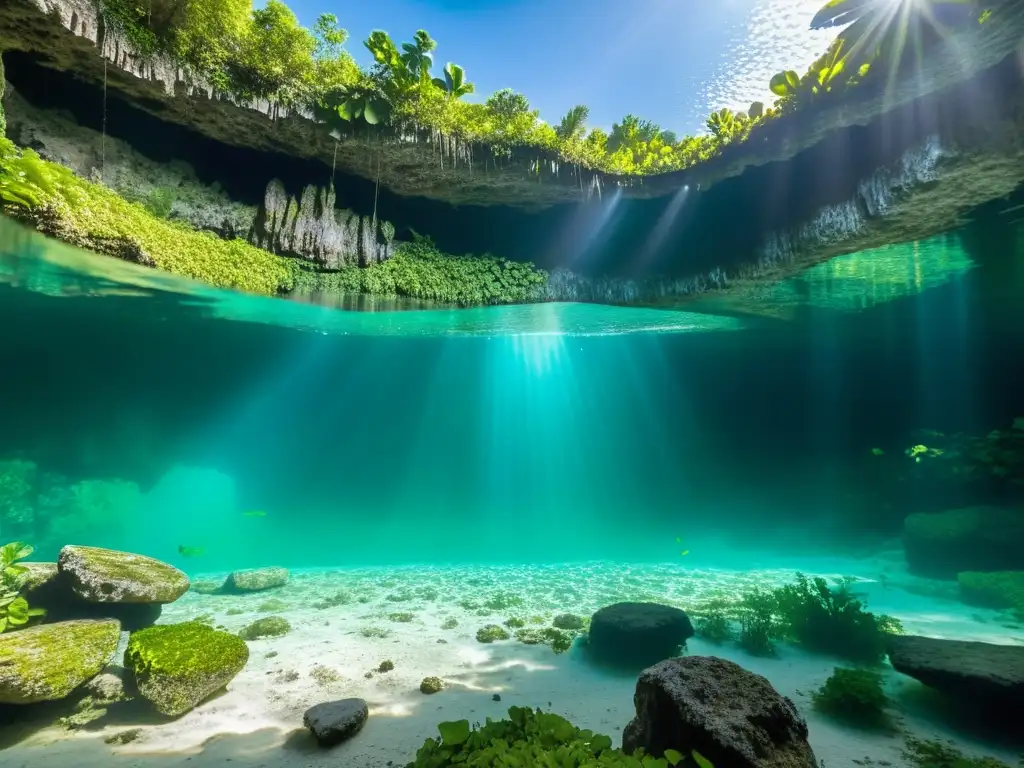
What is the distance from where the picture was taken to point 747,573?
1688 centimetres

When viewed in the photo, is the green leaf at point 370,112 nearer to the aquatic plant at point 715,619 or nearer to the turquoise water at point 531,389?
the turquoise water at point 531,389

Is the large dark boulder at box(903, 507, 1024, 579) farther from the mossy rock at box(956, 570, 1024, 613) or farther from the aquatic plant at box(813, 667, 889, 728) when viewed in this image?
the aquatic plant at box(813, 667, 889, 728)

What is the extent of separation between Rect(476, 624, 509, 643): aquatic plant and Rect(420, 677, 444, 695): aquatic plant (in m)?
2.23

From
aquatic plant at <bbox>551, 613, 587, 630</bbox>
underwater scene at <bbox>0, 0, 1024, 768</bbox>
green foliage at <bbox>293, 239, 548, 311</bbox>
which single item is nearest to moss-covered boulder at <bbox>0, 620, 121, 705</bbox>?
underwater scene at <bbox>0, 0, 1024, 768</bbox>

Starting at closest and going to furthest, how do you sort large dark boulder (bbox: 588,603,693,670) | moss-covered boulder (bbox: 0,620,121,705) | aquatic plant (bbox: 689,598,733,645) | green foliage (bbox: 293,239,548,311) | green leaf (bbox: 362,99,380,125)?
moss-covered boulder (bbox: 0,620,121,705)
large dark boulder (bbox: 588,603,693,670)
green leaf (bbox: 362,99,380,125)
aquatic plant (bbox: 689,598,733,645)
green foliage (bbox: 293,239,548,311)

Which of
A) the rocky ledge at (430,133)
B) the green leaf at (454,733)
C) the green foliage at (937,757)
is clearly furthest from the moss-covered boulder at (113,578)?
the green foliage at (937,757)

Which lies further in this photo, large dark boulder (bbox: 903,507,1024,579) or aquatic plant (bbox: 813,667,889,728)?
large dark boulder (bbox: 903,507,1024,579)

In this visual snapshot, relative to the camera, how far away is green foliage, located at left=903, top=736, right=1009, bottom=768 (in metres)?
4.04

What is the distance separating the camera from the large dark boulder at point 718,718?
334 centimetres

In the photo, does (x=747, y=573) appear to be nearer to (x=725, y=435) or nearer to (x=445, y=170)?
(x=725, y=435)

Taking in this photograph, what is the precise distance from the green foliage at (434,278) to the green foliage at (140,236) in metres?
0.88

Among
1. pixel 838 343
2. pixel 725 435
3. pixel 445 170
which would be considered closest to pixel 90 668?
pixel 445 170

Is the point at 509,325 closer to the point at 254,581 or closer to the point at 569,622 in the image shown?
the point at 569,622

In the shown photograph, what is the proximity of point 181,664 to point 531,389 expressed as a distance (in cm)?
3513
